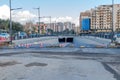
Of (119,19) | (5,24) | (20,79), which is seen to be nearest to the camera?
(20,79)

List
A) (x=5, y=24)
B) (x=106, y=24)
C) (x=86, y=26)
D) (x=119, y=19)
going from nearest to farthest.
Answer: (x=86, y=26) → (x=119, y=19) → (x=106, y=24) → (x=5, y=24)

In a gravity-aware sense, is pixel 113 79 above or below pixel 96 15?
below

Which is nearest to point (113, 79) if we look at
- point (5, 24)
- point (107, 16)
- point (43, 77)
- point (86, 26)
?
point (43, 77)

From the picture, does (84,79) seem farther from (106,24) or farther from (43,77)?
(106,24)

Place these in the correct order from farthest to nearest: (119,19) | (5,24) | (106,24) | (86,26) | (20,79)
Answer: (5,24) → (106,24) → (119,19) → (86,26) → (20,79)

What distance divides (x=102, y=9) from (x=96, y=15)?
324cm

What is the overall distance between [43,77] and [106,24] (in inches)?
3939

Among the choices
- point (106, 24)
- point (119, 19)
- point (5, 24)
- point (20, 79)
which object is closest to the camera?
point (20, 79)

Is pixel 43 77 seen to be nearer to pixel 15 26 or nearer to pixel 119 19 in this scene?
pixel 119 19

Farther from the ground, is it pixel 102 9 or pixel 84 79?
pixel 102 9

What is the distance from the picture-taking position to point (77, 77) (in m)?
11.4

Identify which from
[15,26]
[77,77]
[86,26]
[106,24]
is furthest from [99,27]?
[77,77]

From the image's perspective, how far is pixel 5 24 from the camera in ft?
412

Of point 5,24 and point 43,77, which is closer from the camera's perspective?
point 43,77
